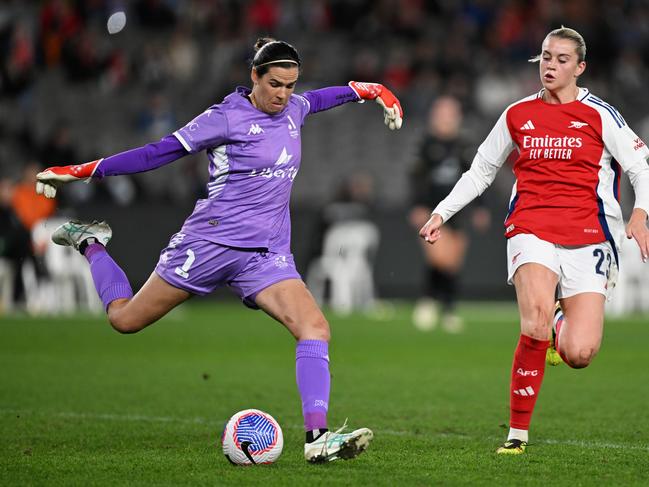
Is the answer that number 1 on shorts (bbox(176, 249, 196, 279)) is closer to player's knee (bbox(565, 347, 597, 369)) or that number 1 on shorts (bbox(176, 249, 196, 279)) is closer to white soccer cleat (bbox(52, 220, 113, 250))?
white soccer cleat (bbox(52, 220, 113, 250))

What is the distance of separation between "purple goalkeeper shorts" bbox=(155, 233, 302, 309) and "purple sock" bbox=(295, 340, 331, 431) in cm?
45

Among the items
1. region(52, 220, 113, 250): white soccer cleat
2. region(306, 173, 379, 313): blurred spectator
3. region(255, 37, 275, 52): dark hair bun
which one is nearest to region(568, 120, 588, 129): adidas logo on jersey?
region(255, 37, 275, 52): dark hair bun

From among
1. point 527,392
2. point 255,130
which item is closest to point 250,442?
point 527,392

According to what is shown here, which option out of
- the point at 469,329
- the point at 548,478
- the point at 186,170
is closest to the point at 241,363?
the point at 469,329

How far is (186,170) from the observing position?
22.8 meters

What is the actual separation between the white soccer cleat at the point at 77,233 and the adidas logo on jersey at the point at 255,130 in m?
1.60

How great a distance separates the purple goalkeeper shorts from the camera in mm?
6648

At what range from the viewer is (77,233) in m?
7.66

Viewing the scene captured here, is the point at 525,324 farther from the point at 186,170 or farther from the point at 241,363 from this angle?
the point at 186,170

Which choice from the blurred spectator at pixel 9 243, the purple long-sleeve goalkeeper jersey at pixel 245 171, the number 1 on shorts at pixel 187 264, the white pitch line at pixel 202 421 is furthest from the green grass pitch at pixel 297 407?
the blurred spectator at pixel 9 243

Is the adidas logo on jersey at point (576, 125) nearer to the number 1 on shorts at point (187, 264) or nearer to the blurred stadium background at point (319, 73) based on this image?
the number 1 on shorts at point (187, 264)

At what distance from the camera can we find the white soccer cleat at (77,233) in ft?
25.1

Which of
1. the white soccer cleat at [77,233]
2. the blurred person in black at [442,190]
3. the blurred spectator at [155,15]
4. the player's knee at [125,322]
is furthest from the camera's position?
the blurred spectator at [155,15]

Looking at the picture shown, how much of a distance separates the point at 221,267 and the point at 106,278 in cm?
104
